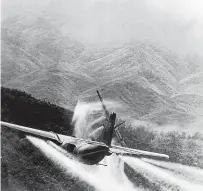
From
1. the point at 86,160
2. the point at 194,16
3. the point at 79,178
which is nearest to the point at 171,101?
the point at 194,16

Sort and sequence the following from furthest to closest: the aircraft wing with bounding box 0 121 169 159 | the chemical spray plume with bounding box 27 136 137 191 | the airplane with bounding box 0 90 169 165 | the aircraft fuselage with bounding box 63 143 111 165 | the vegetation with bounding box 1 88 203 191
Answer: the chemical spray plume with bounding box 27 136 137 191 → the vegetation with bounding box 1 88 203 191 → the aircraft wing with bounding box 0 121 169 159 → the airplane with bounding box 0 90 169 165 → the aircraft fuselage with bounding box 63 143 111 165

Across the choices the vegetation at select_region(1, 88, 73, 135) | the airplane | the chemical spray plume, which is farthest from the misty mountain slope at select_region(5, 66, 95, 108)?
the airplane

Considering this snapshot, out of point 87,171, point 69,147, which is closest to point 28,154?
point 87,171

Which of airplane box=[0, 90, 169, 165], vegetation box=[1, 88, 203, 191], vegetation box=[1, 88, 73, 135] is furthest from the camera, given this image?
vegetation box=[1, 88, 73, 135]

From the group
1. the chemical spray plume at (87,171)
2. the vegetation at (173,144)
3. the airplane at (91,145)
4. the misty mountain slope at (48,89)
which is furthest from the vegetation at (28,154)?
the misty mountain slope at (48,89)

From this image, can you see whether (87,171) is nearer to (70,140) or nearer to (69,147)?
(70,140)

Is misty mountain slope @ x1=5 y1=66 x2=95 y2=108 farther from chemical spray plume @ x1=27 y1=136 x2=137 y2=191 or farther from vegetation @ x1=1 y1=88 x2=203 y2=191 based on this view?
chemical spray plume @ x1=27 y1=136 x2=137 y2=191

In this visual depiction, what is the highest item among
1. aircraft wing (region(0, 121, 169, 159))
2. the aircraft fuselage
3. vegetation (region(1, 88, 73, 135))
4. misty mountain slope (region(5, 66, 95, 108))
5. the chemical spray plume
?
misty mountain slope (region(5, 66, 95, 108))

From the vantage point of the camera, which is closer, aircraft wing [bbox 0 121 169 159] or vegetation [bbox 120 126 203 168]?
aircraft wing [bbox 0 121 169 159]

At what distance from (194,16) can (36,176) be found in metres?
109

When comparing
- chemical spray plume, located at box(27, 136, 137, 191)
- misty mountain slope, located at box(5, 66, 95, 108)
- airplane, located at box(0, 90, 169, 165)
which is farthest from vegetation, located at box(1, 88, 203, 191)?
misty mountain slope, located at box(5, 66, 95, 108)

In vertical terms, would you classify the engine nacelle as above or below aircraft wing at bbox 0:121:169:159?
below

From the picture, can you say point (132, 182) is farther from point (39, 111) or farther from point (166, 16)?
point (166, 16)

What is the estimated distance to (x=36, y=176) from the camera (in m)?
61.4
